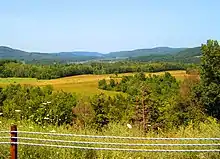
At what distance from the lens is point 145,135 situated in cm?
710

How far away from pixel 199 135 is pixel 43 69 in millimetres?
115672

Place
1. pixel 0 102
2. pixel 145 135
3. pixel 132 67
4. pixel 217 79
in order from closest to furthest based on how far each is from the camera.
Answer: pixel 145 135 < pixel 217 79 < pixel 0 102 < pixel 132 67

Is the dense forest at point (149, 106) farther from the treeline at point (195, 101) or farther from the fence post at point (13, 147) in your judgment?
the fence post at point (13, 147)

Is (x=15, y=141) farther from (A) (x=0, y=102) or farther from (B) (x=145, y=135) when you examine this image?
(A) (x=0, y=102)

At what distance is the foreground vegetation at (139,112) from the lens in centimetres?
686

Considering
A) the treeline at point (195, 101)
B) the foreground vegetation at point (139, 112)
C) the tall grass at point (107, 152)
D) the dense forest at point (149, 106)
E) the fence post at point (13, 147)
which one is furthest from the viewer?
the treeline at point (195, 101)

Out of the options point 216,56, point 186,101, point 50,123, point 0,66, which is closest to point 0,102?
point 186,101

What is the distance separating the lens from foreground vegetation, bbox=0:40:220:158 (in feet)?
22.5

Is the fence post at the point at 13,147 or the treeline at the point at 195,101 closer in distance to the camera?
the fence post at the point at 13,147

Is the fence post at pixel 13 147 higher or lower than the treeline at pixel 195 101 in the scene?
higher

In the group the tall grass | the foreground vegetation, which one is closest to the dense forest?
the foreground vegetation

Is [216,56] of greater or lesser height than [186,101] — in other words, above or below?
above

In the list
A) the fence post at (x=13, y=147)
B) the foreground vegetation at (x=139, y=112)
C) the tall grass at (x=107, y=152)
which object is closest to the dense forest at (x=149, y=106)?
the foreground vegetation at (x=139, y=112)

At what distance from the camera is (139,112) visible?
30.6m
